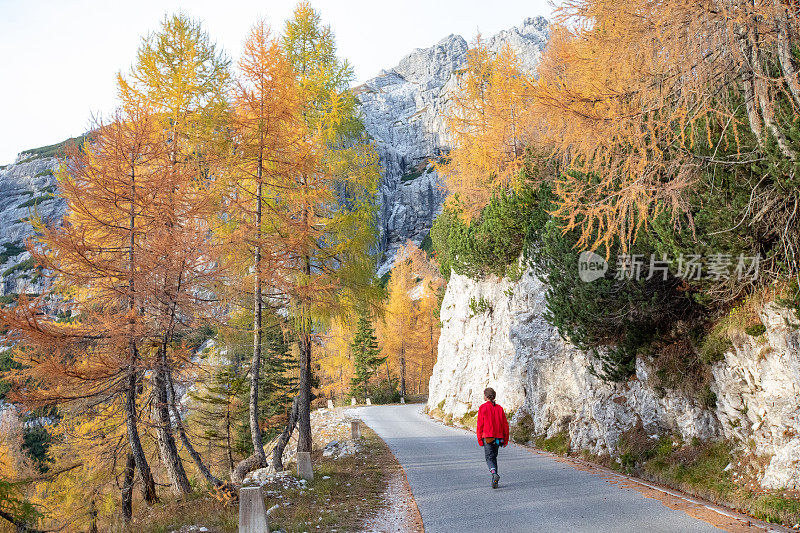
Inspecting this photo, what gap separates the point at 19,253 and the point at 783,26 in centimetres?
11686

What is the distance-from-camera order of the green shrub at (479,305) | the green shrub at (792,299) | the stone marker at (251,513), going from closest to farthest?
the stone marker at (251,513) < the green shrub at (792,299) < the green shrub at (479,305)

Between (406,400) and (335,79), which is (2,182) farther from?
(335,79)

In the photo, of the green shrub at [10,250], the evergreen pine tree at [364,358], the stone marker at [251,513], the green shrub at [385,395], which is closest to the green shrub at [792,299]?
the stone marker at [251,513]

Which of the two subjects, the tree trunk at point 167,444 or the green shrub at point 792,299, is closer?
the green shrub at point 792,299

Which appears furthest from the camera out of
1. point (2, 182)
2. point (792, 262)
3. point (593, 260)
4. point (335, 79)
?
point (2, 182)

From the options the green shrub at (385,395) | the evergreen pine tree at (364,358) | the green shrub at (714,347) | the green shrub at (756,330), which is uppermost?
the green shrub at (756,330)

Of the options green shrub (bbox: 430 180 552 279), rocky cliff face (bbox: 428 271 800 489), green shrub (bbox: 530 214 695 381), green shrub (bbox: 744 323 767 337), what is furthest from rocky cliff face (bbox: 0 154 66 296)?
green shrub (bbox: 744 323 767 337)

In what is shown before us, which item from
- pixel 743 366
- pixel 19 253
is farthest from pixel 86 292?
pixel 19 253

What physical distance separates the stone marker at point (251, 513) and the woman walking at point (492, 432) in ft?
12.6

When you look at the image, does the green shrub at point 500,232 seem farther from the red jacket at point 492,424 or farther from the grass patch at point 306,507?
the grass patch at point 306,507

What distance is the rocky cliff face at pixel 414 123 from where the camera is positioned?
338 ft

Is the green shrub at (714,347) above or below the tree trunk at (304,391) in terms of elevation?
above

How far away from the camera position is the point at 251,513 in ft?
18.2

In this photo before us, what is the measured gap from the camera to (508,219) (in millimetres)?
14883
